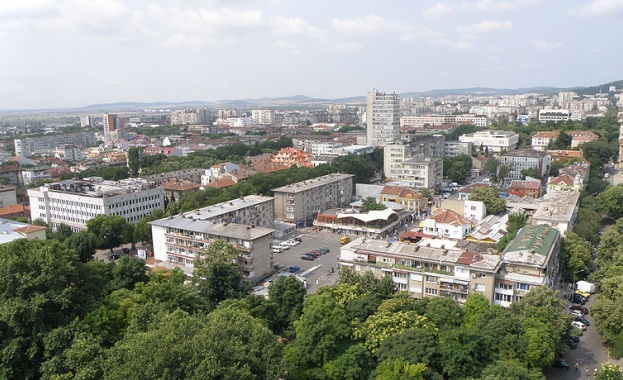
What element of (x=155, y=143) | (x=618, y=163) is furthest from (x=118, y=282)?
(x=155, y=143)

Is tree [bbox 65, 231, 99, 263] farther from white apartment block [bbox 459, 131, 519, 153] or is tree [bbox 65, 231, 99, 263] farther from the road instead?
white apartment block [bbox 459, 131, 519, 153]

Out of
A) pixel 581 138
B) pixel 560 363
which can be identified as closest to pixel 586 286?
pixel 560 363

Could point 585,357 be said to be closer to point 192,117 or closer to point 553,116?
point 553,116

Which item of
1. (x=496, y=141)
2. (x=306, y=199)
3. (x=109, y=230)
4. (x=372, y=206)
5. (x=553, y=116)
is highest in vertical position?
(x=553, y=116)

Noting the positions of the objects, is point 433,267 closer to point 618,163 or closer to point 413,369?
point 413,369

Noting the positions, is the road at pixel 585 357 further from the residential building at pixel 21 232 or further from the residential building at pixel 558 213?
the residential building at pixel 21 232
